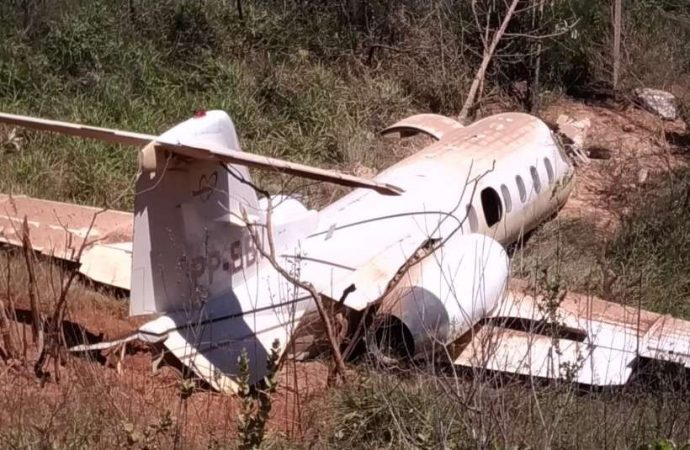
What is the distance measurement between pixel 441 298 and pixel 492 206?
3.06 metres

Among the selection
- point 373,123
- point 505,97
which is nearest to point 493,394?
point 373,123

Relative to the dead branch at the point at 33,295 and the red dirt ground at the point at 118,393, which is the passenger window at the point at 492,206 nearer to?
the red dirt ground at the point at 118,393

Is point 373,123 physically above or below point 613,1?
below

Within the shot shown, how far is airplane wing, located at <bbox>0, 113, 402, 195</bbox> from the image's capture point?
6.32 m

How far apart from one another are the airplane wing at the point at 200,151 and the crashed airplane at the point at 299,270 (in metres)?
0.01

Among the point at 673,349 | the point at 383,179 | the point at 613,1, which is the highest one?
the point at 613,1

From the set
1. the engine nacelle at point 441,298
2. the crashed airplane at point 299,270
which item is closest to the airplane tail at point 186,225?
the crashed airplane at point 299,270

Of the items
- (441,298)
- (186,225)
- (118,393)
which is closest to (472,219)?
(441,298)

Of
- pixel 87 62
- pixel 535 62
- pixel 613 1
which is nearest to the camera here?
pixel 87 62

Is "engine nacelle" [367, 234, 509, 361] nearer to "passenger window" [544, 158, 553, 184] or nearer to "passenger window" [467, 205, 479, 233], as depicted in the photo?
"passenger window" [467, 205, 479, 233]

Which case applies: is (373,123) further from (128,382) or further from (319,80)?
(128,382)

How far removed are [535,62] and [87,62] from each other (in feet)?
24.9

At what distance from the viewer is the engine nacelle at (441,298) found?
8.46m

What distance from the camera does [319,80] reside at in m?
16.2
